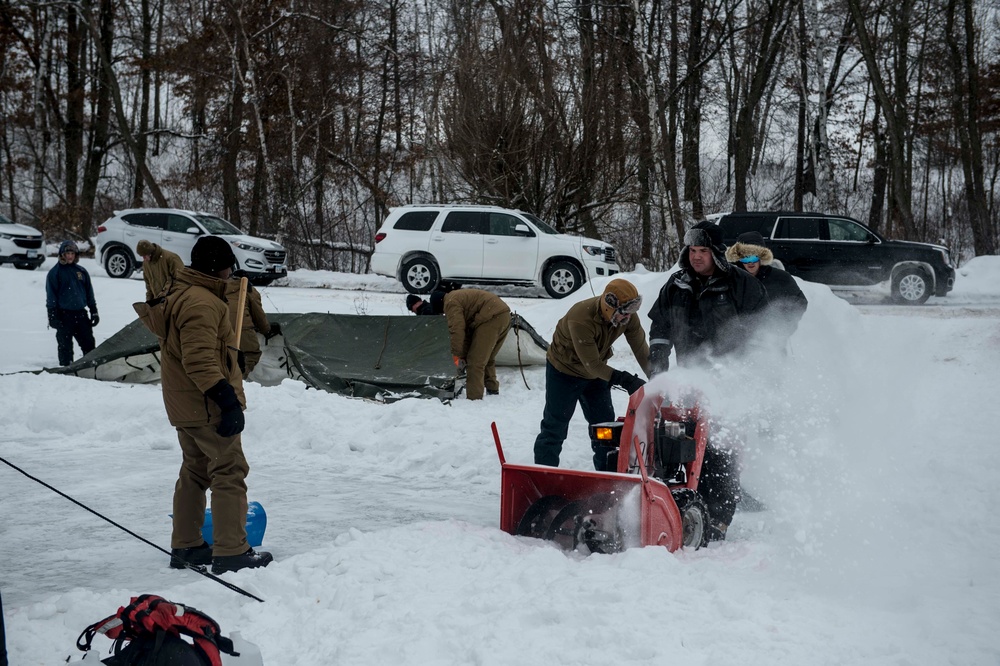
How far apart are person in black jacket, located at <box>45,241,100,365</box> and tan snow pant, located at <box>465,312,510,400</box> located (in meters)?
5.10

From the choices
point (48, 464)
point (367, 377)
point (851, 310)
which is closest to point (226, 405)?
point (48, 464)

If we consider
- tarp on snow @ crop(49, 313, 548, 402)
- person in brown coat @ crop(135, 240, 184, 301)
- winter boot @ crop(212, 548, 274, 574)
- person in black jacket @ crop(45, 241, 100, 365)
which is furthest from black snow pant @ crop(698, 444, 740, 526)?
person in black jacket @ crop(45, 241, 100, 365)

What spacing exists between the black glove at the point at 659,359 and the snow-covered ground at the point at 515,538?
216 millimetres

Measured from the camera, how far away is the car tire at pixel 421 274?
16344 mm

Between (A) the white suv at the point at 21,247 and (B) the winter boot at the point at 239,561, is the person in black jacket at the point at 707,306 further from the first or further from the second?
(A) the white suv at the point at 21,247

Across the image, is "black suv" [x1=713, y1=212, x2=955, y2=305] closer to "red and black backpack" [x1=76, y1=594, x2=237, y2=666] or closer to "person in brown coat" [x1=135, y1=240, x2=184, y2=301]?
"person in brown coat" [x1=135, y1=240, x2=184, y2=301]

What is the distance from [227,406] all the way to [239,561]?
0.79m

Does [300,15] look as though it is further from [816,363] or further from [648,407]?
[648,407]

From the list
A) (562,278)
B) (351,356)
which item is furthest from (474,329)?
(562,278)

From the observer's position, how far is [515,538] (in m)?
4.73

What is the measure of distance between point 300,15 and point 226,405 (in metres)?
22.7

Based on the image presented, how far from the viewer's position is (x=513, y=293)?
1723 cm

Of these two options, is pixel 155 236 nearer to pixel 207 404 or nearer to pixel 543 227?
pixel 543 227

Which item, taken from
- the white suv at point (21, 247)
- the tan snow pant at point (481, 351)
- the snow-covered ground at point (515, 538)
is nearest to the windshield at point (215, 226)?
the white suv at point (21, 247)
